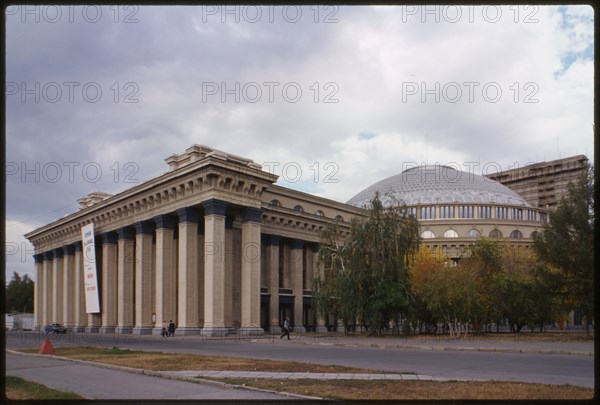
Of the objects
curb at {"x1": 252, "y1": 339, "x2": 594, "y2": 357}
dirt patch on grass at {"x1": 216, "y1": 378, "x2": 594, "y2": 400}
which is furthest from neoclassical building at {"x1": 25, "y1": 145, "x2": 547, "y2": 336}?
dirt patch on grass at {"x1": 216, "y1": 378, "x2": 594, "y2": 400}

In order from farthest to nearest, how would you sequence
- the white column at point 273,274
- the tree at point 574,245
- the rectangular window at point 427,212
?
the rectangular window at point 427,212
the white column at point 273,274
the tree at point 574,245

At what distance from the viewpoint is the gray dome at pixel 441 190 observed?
97.9m

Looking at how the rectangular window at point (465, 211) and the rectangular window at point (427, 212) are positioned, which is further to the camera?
the rectangular window at point (427, 212)

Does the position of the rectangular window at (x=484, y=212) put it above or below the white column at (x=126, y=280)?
above

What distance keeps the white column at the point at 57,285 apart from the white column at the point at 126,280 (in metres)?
20.9

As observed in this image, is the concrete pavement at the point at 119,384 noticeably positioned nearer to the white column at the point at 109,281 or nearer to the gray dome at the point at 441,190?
the white column at the point at 109,281

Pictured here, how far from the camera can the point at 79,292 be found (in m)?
69.1

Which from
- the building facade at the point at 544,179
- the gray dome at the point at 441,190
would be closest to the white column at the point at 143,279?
the gray dome at the point at 441,190

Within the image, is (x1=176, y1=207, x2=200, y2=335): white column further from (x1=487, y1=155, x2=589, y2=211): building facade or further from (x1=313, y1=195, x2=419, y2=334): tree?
(x1=487, y1=155, x2=589, y2=211): building facade

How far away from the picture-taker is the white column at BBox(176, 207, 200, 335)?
47219mm

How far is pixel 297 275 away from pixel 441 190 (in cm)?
4789

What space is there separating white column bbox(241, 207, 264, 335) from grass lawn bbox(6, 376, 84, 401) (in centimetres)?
3227

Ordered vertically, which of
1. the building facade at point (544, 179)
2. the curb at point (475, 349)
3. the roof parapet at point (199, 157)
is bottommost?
the curb at point (475, 349)

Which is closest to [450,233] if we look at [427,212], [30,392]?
[427,212]
